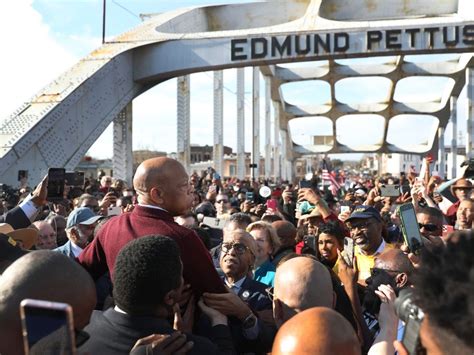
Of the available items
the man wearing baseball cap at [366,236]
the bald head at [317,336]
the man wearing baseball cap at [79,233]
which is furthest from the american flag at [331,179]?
Answer: the bald head at [317,336]

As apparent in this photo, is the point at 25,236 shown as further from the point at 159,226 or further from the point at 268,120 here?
the point at 268,120

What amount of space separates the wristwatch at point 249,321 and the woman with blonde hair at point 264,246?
1981mm

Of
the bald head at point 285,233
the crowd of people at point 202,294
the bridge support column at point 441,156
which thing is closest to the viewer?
the crowd of people at point 202,294

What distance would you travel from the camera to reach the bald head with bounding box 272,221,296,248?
5789 mm

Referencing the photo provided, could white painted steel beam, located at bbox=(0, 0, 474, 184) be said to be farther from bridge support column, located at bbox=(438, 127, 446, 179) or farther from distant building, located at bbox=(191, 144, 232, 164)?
distant building, located at bbox=(191, 144, 232, 164)

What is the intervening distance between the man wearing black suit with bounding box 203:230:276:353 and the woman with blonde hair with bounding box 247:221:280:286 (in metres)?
0.74

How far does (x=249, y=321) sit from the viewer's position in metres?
2.85

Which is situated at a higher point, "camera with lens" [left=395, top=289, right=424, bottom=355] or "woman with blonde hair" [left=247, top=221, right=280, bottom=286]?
"camera with lens" [left=395, top=289, right=424, bottom=355]

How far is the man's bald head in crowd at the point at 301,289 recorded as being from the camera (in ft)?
8.85

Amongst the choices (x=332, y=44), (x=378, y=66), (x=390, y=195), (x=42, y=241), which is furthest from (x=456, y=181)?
(x=378, y=66)

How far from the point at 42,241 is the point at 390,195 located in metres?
5.76

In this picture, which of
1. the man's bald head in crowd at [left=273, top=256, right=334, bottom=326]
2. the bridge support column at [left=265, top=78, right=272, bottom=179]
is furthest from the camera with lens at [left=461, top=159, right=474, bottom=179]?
the bridge support column at [left=265, top=78, right=272, bottom=179]

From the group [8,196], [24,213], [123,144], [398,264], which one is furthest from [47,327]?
[123,144]

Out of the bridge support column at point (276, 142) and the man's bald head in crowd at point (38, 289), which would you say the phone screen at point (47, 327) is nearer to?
the man's bald head in crowd at point (38, 289)
